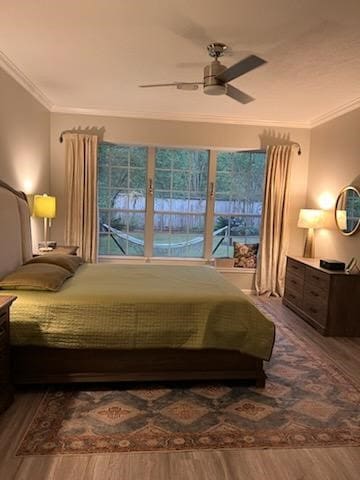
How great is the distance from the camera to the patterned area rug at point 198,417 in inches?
82.6

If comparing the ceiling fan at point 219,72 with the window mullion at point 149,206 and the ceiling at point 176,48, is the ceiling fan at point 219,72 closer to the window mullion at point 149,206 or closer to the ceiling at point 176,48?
the ceiling at point 176,48

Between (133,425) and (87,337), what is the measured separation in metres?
0.67

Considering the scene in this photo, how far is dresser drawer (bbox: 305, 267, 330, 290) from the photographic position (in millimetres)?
4008

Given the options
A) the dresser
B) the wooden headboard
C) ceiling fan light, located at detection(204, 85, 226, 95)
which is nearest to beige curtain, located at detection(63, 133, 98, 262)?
the wooden headboard

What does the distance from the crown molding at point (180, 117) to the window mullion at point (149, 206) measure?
514mm

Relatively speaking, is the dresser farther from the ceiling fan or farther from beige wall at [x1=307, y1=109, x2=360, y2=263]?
the ceiling fan

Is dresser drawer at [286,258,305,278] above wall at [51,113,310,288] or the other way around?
the other way around

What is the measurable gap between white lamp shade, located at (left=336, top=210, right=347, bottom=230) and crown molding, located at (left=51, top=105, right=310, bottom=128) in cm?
162

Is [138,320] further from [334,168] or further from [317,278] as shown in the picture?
[334,168]

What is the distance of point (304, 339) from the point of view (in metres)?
3.85

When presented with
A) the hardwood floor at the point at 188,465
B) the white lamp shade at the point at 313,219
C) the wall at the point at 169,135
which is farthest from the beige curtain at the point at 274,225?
the hardwood floor at the point at 188,465

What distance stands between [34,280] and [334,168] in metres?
3.94

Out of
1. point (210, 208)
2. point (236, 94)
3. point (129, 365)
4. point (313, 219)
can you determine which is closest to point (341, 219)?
point (313, 219)

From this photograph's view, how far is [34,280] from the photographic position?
271cm
